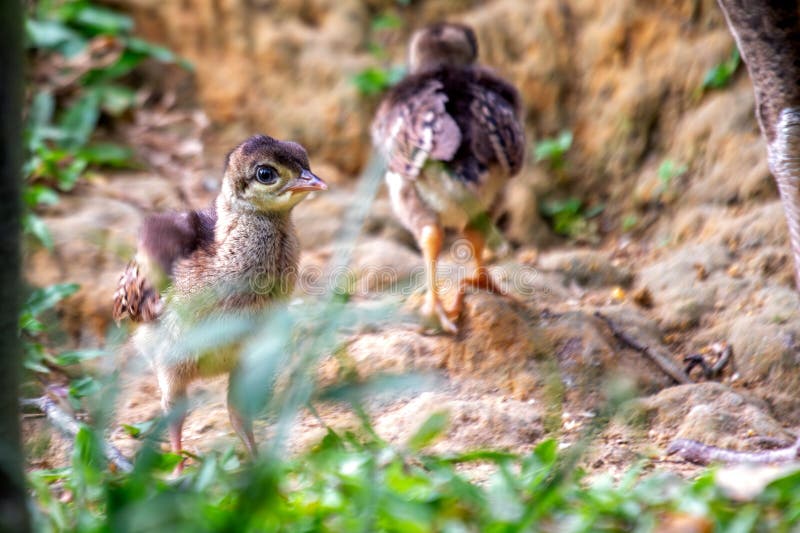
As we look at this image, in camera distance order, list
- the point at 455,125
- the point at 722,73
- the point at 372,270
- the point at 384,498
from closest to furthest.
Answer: the point at 384,498 < the point at 455,125 < the point at 372,270 < the point at 722,73


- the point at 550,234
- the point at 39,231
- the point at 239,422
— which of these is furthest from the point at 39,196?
the point at 550,234

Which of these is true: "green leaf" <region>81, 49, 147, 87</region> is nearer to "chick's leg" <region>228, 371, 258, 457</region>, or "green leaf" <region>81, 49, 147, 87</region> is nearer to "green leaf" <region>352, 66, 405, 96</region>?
"green leaf" <region>352, 66, 405, 96</region>

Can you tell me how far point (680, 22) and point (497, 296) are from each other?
258 centimetres

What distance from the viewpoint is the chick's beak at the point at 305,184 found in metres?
3.99

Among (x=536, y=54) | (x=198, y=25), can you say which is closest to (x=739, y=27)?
(x=536, y=54)

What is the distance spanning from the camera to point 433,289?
5.09 m

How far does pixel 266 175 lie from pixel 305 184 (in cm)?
16

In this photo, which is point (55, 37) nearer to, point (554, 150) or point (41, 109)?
point (41, 109)

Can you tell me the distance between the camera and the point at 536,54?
7.09 metres

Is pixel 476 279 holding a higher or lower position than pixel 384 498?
higher

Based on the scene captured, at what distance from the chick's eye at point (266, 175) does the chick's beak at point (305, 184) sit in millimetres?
71

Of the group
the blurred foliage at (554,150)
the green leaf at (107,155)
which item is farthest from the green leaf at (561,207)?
the green leaf at (107,155)

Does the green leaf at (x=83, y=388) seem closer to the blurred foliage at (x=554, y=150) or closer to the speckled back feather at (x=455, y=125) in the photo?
the speckled back feather at (x=455, y=125)

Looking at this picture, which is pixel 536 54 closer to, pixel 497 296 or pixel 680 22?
pixel 680 22
